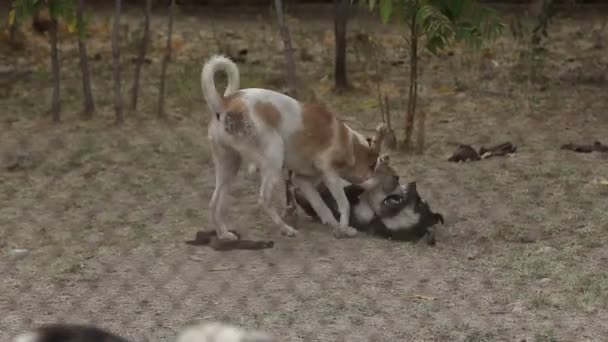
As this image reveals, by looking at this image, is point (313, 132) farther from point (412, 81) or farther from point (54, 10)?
point (54, 10)

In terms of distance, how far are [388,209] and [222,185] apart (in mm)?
563

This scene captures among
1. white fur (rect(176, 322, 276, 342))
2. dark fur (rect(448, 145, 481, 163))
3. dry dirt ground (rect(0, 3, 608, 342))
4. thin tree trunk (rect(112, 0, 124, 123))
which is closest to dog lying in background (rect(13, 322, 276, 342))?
white fur (rect(176, 322, 276, 342))

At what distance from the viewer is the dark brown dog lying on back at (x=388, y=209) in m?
3.84

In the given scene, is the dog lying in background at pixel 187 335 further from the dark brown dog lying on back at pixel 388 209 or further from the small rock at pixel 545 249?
the dark brown dog lying on back at pixel 388 209

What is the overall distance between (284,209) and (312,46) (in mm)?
3211

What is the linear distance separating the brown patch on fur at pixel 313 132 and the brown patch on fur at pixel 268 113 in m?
0.10

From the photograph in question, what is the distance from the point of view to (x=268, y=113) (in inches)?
149

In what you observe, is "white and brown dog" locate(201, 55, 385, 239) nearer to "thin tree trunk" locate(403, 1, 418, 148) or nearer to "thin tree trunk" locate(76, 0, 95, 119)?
"thin tree trunk" locate(403, 1, 418, 148)

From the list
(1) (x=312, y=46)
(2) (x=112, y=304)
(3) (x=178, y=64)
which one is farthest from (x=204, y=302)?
(1) (x=312, y=46)

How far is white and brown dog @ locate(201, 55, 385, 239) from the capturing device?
3756mm

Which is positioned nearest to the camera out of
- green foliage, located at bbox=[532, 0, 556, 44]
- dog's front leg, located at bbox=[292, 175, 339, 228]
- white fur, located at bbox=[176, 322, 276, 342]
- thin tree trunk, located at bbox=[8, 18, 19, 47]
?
white fur, located at bbox=[176, 322, 276, 342]

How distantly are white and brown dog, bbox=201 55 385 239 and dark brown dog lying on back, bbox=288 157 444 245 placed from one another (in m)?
0.06

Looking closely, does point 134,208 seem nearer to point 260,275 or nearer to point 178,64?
point 260,275

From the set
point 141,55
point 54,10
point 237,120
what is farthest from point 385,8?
point 141,55
